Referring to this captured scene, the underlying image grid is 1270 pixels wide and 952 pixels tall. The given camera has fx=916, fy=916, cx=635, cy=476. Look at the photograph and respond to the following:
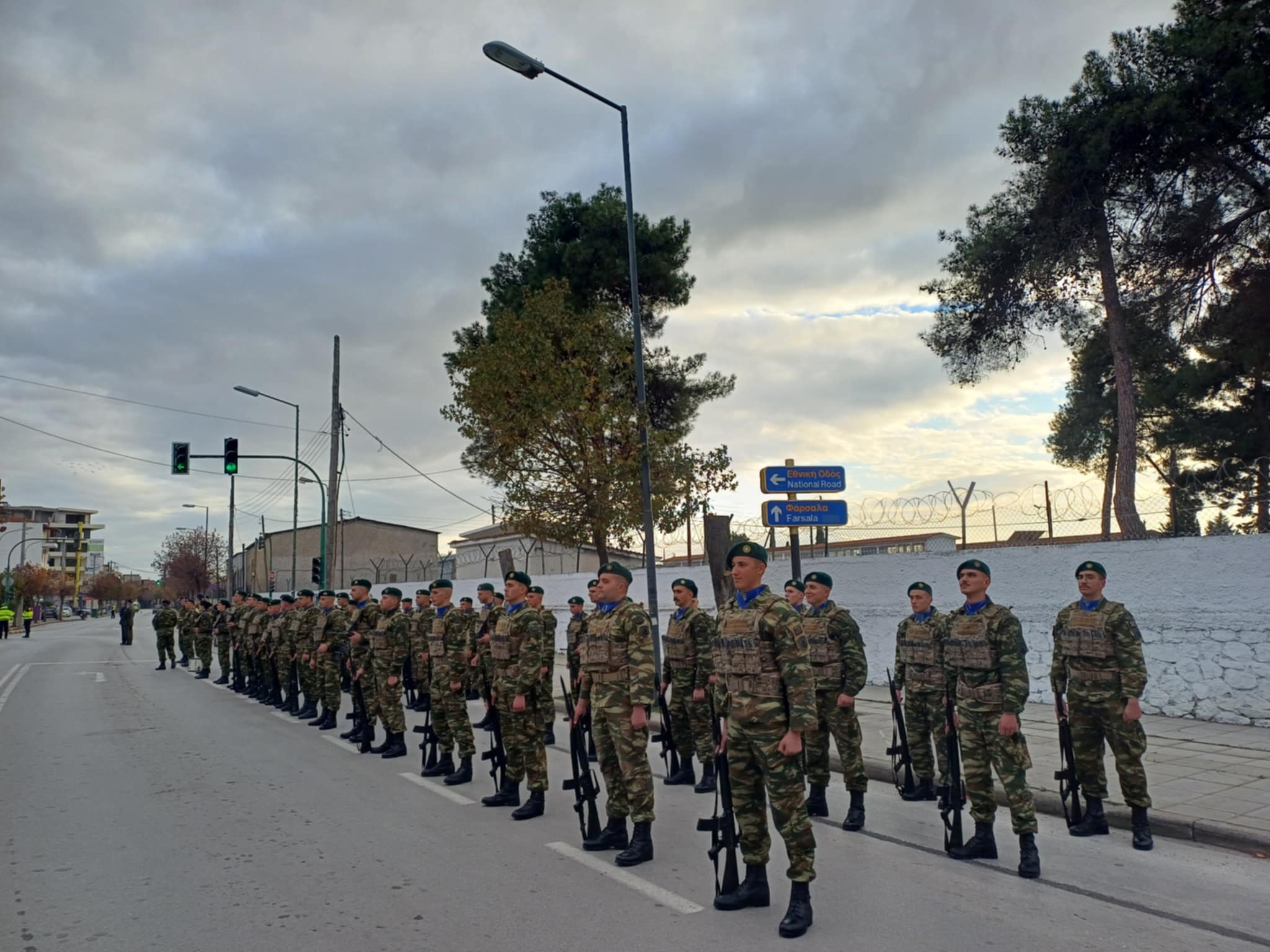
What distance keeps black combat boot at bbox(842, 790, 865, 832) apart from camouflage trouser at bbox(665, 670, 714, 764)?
56.1 inches

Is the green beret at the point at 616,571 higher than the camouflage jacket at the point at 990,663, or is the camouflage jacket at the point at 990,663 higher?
the green beret at the point at 616,571

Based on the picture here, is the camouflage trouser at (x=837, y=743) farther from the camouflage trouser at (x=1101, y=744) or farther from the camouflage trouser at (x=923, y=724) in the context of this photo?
the camouflage trouser at (x=1101, y=744)

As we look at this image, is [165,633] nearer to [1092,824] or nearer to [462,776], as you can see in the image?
[462,776]

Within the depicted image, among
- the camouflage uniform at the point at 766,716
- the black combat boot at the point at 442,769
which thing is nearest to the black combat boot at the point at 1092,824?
the camouflage uniform at the point at 766,716

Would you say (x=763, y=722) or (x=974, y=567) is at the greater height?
(x=974, y=567)

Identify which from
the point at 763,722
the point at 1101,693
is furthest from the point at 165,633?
the point at 1101,693

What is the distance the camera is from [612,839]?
19.6 feet

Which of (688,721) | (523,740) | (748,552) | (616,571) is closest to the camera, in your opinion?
(748,552)

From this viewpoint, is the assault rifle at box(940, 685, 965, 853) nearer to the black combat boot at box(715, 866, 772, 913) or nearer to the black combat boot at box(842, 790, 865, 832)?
the black combat boot at box(842, 790, 865, 832)

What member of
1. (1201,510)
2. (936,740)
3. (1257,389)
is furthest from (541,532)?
(1257,389)

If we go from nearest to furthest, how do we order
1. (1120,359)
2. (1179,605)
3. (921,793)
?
(921,793) → (1179,605) → (1120,359)

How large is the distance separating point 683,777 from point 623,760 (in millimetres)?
2596

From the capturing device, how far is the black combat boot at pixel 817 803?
22.5ft

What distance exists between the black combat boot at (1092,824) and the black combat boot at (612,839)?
2.99 metres
